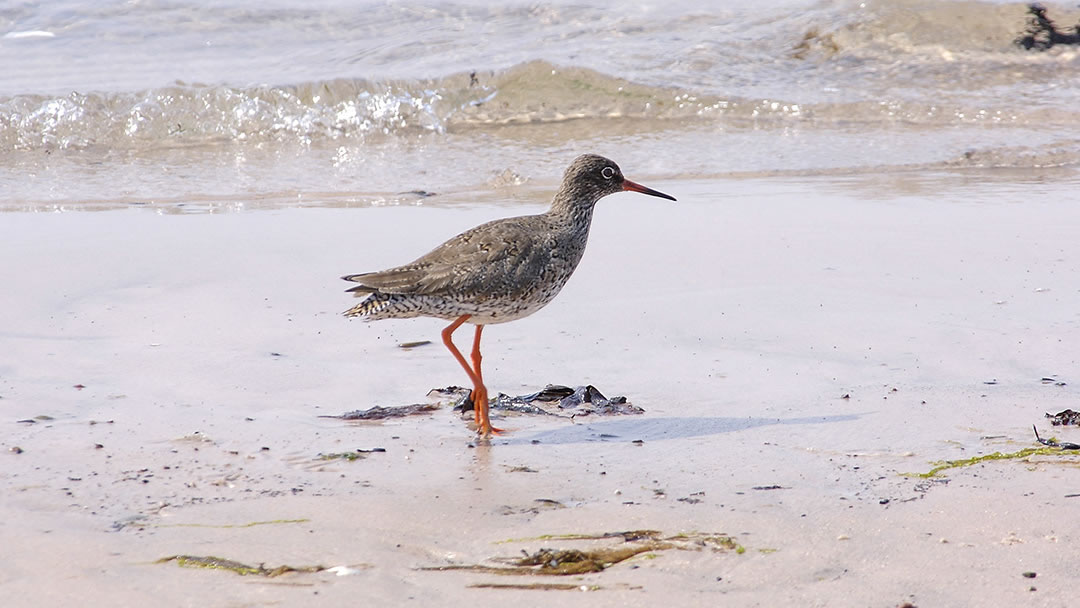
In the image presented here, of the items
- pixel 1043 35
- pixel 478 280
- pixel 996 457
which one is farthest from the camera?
pixel 1043 35

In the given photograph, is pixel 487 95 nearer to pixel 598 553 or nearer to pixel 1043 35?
pixel 1043 35

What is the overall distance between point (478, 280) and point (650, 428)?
1053mm

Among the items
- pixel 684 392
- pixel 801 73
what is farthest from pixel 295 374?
pixel 801 73

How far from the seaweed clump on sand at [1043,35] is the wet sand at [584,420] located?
749 centimetres

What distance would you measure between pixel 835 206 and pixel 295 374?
485 cm

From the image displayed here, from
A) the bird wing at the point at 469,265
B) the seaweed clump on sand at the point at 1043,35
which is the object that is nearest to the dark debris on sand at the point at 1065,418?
the bird wing at the point at 469,265

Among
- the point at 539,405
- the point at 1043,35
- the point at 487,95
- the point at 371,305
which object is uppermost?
the point at 1043,35

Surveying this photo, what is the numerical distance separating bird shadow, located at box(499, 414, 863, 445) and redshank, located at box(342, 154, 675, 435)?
0.38 meters

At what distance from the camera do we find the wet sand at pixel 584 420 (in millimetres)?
3414

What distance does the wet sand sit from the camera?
341 cm

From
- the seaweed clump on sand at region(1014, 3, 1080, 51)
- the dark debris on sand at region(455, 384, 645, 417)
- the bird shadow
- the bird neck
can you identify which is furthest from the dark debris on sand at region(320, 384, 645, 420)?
the seaweed clump on sand at region(1014, 3, 1080, 51)

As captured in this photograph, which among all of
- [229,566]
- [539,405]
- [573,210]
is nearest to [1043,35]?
[573,210]

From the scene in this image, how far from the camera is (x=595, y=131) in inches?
519

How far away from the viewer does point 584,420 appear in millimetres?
5000
